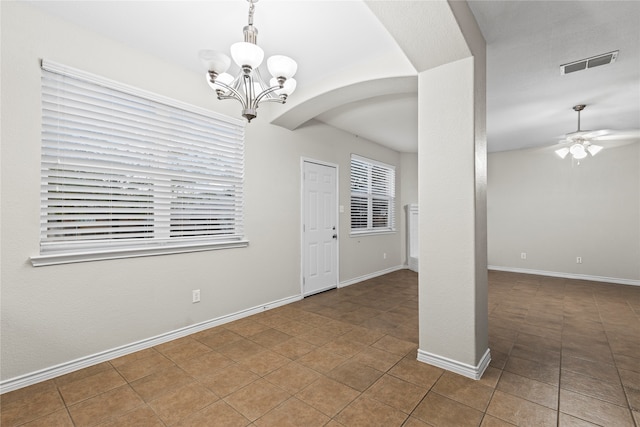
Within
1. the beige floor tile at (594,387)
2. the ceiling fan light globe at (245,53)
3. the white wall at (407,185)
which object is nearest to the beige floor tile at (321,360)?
the beige floor tile at (594,387)

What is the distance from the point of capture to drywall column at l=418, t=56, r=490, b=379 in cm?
219

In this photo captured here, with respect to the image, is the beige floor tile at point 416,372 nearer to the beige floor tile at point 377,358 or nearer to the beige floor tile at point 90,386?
the beige floor tile at point 377,358

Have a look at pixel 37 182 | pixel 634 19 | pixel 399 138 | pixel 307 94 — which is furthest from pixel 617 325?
pixel 37 182

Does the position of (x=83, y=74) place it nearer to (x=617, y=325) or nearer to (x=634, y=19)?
(x=634, y=19)

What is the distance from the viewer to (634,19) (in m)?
2.12

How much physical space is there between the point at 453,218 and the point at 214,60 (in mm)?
2016

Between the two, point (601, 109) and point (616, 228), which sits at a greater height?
point (601, 109)

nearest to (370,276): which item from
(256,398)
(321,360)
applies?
(321,360)

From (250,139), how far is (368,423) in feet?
9.96

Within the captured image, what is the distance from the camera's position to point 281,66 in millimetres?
1893

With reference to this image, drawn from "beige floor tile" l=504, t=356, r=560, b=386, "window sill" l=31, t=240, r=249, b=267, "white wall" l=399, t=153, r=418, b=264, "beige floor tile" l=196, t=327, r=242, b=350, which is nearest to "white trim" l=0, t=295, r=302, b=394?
"beige floor tile" l=196, t=327, r=242, b=350

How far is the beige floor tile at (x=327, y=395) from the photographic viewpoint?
6.08 feet

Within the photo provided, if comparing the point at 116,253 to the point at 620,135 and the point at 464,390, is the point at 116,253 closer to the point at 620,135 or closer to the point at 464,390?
the point at 464,390

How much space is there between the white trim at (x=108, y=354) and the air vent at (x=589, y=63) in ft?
13.7
